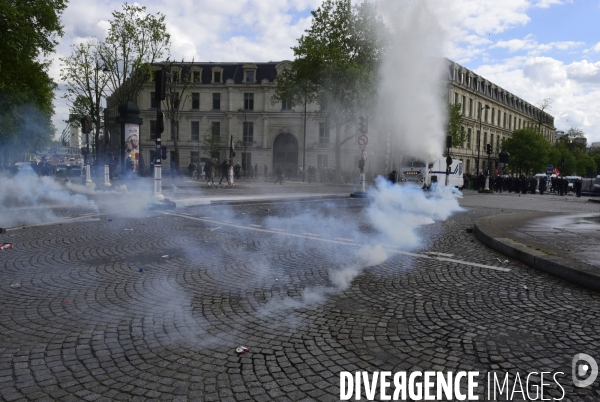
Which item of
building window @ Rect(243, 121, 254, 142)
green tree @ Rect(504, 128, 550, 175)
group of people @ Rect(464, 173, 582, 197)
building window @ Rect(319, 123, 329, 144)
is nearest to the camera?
group of people @ Rect(464, 173, 582, 197)

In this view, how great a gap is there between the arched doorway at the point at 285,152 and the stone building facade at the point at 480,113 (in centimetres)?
2084

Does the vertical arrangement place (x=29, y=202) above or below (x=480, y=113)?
below

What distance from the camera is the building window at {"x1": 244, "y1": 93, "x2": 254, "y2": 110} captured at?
5961 cm

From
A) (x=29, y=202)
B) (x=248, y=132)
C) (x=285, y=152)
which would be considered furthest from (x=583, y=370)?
(x=248, y=132)

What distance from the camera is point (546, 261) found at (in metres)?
6.27

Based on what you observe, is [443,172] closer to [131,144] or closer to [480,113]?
[131,144]

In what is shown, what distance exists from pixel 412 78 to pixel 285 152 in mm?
40622

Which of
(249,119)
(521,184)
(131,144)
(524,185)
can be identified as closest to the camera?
(131,144)

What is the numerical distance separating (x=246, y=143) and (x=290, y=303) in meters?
55.5

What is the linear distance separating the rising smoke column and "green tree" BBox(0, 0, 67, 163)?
18.3 meters

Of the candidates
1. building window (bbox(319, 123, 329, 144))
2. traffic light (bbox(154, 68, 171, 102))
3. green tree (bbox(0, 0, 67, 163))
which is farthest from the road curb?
building window (bbox(319, 123, 329, 144))

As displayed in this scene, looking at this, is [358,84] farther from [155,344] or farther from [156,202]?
[155,344]

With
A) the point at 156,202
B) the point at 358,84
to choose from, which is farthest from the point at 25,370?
the point at 358,84

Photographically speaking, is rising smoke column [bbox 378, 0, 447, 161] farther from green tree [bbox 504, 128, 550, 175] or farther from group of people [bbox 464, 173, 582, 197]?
green tree [bbox 504, 128, 550, 175]
